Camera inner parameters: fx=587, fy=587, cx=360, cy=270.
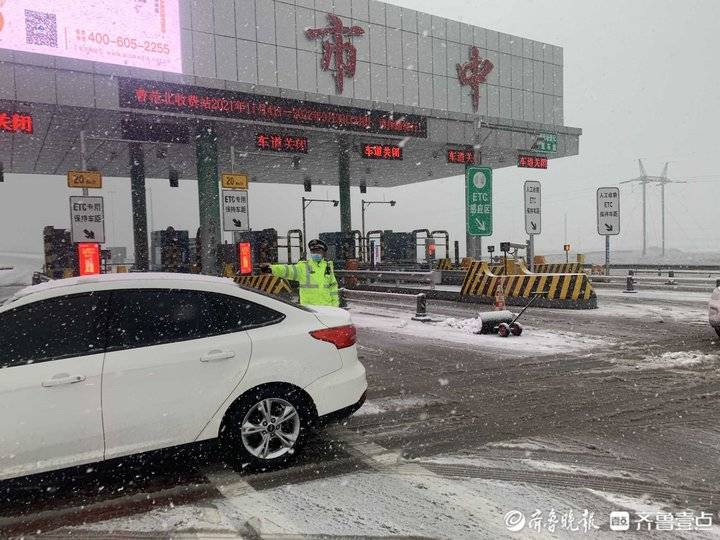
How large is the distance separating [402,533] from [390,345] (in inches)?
281

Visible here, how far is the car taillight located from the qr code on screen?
23.2 meters

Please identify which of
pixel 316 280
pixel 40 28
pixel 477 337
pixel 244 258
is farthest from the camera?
pixel 40 28

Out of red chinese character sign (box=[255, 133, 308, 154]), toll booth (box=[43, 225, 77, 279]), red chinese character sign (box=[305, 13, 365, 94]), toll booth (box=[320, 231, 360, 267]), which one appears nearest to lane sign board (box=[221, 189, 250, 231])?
red chinese character sign (box=[255, 133, 308, 154])

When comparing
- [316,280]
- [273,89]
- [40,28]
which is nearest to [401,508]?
[316,280]

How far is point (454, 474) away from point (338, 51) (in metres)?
28.7

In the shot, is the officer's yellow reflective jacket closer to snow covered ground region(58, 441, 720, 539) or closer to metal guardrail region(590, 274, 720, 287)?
snow covered ground region(58, 441, 720, 539)

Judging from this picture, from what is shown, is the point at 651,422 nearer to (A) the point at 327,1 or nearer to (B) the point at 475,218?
(B) the point at 475,218

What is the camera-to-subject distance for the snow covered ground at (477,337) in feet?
33.0

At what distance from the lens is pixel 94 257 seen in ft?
53.9

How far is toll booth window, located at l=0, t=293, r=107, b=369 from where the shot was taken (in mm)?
3980

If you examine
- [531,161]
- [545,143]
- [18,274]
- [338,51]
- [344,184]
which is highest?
[338,51]

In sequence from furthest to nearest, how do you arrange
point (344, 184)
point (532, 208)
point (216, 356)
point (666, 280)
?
point (344, 184) < point (666, 280) < point (532, 208) < point (216, 356)

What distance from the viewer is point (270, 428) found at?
4.56m

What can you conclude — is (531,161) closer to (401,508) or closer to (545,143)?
(545,143)
